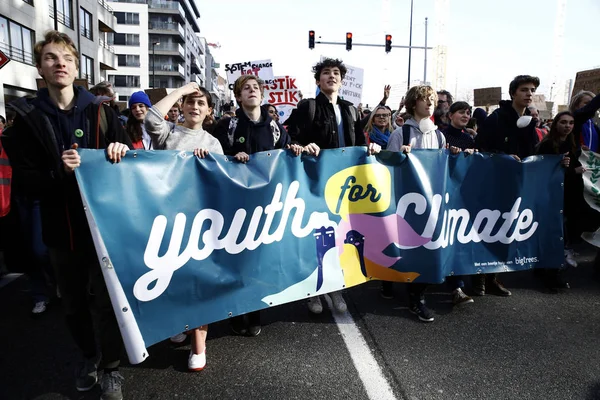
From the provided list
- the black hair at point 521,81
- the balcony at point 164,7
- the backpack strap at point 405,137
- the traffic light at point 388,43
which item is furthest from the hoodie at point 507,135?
the balcony at point 164,7

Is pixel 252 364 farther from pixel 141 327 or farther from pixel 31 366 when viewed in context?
pixel 31 366

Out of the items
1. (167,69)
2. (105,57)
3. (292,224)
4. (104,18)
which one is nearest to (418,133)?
(292,224)

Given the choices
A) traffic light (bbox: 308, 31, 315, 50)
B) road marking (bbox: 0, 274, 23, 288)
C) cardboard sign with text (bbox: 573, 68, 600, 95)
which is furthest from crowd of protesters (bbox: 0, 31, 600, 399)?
traffic light (bbox: 308, 31, 315, 50)

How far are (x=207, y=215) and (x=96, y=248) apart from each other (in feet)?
2.40

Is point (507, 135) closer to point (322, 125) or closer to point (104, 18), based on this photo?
point (322, 125)

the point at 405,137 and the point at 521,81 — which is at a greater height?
the point at 521,81

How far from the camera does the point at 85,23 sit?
2975cm

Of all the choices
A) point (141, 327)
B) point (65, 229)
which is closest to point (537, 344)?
point (141, 327)

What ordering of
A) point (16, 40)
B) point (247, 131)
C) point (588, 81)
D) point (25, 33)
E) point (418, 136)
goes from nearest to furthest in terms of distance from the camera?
point (247, 131)
point (418, 136)
point (588, 81)
point (16, 40)
point (25, 33)

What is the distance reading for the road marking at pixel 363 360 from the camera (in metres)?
2.63

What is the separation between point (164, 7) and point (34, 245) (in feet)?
245

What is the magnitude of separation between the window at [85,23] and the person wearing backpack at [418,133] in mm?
30966

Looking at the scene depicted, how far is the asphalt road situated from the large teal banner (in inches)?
13.7

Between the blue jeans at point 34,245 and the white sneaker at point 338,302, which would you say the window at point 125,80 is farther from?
the white sneaker at point 338,302
